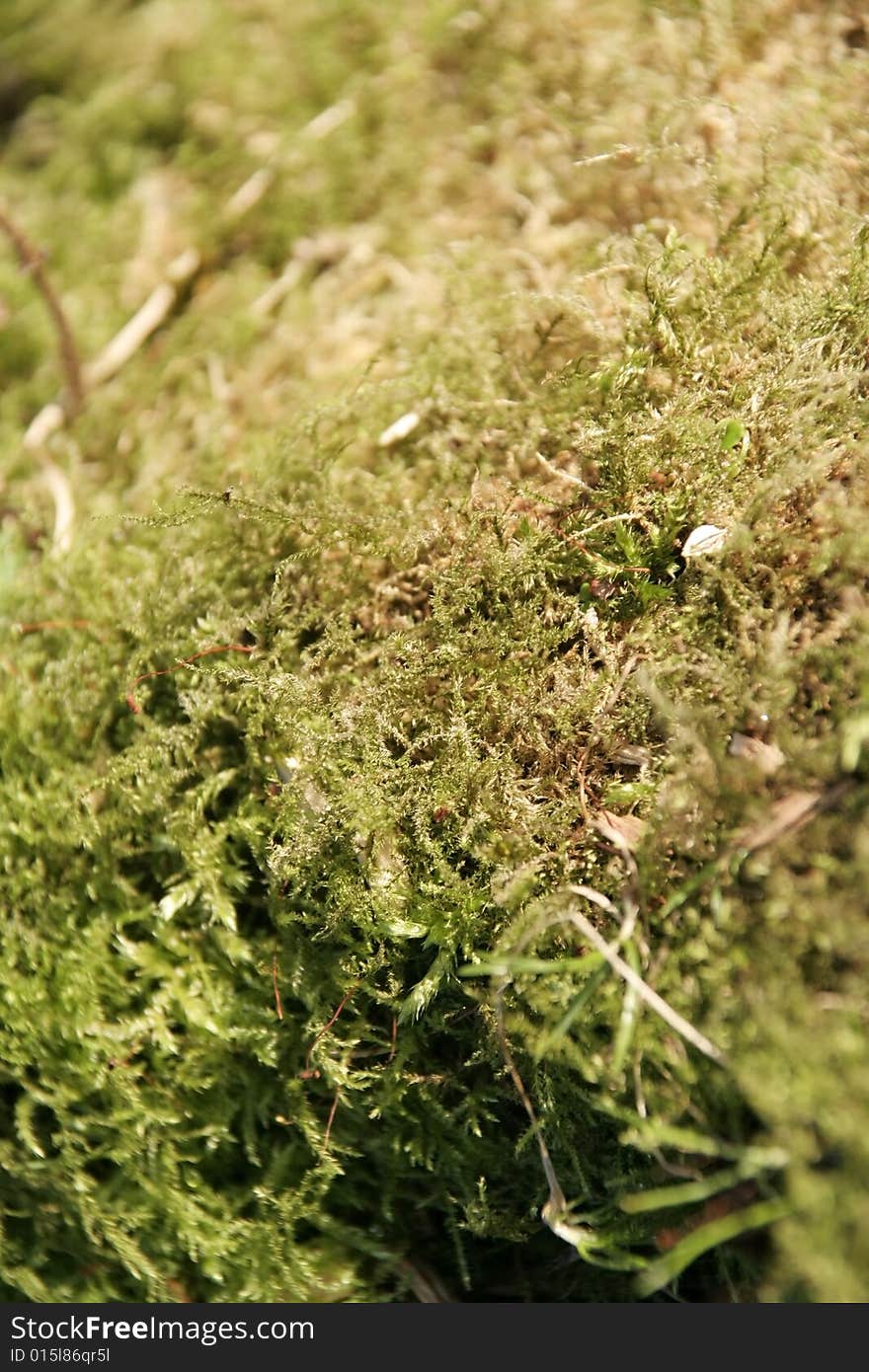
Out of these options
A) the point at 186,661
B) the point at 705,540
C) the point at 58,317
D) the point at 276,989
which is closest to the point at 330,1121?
the point at 276,989

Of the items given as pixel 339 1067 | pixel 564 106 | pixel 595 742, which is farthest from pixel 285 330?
pixel 339 1067

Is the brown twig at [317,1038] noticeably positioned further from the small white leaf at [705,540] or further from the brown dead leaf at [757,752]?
the small white leaf at [705,540]

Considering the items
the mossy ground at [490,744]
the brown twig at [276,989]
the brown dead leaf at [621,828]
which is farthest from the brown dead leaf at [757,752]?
the brown twig at [276,989]

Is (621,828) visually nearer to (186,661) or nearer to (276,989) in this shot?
(276,989)

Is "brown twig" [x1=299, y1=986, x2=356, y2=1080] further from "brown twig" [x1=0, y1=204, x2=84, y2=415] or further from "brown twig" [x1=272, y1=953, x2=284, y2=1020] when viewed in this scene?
"brown twig" [x1=0, y1=204, x2=84, y2=415]

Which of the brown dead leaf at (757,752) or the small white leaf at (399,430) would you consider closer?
the brown dead leaf at (757,752)
